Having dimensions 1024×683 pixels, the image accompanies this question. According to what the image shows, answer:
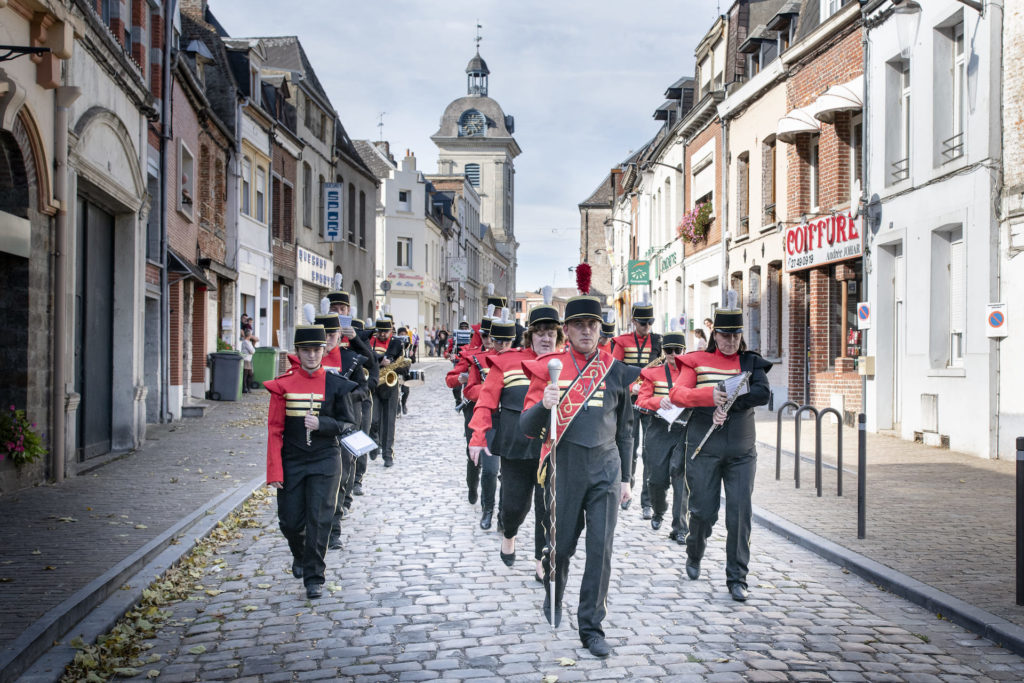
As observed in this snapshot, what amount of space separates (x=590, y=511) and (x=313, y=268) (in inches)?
1220

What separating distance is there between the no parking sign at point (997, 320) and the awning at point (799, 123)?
7.40 meters

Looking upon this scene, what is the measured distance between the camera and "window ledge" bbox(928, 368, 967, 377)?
47.9 ft

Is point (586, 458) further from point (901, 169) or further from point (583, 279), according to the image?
point (901, 169)

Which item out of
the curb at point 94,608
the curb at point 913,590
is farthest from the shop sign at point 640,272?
the curb at point 94,608

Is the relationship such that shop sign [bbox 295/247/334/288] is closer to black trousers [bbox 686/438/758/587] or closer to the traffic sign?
the traffic sign

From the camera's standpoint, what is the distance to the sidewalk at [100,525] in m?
5.75

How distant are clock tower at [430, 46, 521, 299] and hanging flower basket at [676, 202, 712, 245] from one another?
61.8 m

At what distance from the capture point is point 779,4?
86.7ft

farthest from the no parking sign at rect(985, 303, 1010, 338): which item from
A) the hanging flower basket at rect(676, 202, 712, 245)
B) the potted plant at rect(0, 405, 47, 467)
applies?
the hanging flower basket at rect(676, 202, 712, 245)

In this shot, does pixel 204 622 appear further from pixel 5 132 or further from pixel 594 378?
pixel 5 132

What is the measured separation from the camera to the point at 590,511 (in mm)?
5516

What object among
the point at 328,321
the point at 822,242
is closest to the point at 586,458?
the point at 328,321

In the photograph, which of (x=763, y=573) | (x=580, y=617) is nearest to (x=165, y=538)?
(x=580, y=617)

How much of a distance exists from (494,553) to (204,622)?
99.9 inches
